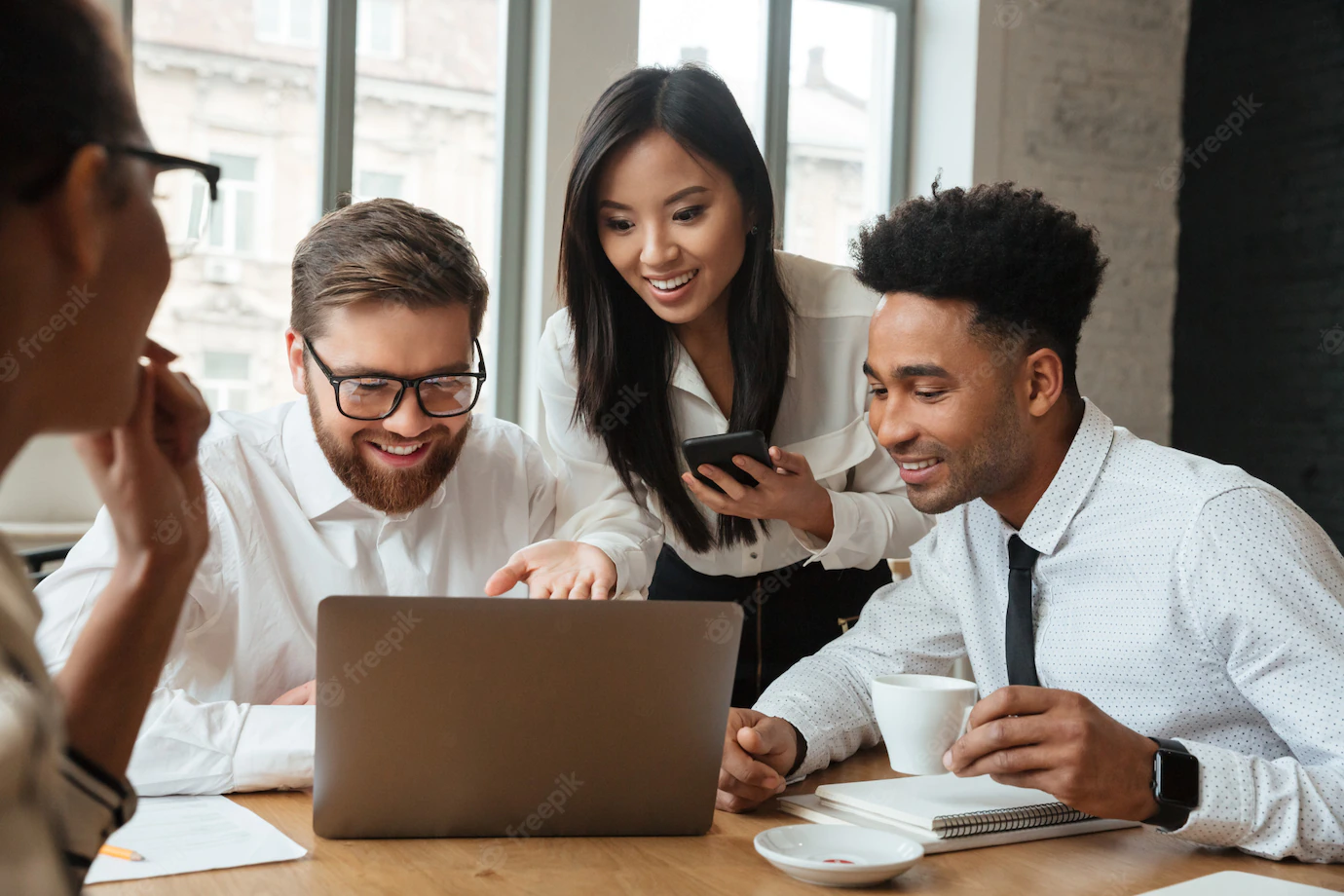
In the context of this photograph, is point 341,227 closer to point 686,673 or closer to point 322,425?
point 322,425

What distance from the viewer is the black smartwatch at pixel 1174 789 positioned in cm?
125

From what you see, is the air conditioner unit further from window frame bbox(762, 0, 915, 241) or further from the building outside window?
window frame bbox(762, 0, 915, 241)

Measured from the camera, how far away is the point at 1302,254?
4.75 metres

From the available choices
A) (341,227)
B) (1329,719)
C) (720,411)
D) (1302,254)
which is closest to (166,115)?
(341,227)

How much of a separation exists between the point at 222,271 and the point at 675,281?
240 cm

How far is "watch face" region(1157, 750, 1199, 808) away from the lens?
125 cm

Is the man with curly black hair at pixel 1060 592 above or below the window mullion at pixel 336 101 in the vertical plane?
below

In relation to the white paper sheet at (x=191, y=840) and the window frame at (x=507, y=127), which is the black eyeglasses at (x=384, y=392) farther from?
the window frame at (x=507, y=127)

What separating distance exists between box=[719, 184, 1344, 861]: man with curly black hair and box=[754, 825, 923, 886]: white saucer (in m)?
0.12

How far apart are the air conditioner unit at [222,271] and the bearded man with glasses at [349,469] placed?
205 centimetres

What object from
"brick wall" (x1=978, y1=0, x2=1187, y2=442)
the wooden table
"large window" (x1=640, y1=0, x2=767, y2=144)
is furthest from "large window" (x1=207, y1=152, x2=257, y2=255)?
the wooden table

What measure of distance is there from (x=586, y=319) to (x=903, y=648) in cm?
89

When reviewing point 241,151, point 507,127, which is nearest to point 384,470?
point 241,151

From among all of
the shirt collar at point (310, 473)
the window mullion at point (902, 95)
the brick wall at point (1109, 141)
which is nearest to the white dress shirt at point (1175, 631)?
the shirt collar at point (310, 473)
